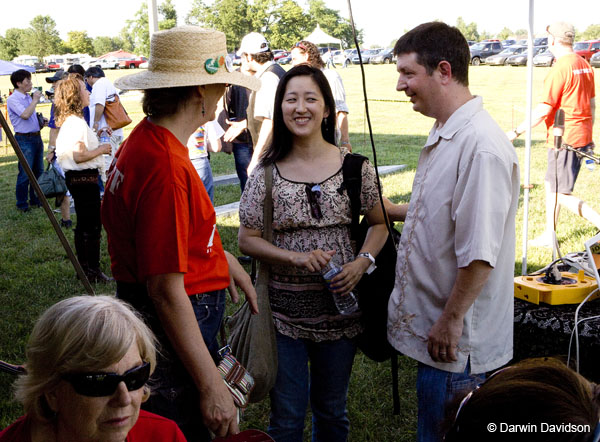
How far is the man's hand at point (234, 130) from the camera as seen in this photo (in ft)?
20.7

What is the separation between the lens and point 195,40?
77.3 inches

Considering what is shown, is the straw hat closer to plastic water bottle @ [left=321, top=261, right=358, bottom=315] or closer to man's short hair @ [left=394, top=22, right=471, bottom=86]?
man's short hair @ [left=394, top=22, right=471, bottom=86]

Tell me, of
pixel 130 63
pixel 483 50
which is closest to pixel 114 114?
pixel 483 50

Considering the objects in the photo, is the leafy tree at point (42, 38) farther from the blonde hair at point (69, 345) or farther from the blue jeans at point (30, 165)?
the blonde hair at point (69, 345)

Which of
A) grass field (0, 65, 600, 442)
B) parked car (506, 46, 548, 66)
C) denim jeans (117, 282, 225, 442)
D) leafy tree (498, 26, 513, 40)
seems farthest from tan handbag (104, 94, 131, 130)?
leafy tree (498, 26, 513, 40)

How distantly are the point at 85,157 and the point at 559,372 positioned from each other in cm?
519

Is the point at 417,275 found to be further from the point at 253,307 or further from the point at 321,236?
the point at 253,307

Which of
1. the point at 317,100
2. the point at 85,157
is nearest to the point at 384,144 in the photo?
the point at 85,157

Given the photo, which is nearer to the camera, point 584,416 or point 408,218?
point 584,416

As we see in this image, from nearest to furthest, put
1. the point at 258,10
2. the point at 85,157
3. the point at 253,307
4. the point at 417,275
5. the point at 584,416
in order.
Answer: the point at 584,416, the point at 417,275, the point at 253,307, the point at 85,157, the point at 258,10

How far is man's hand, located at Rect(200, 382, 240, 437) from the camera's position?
1807 millimetres

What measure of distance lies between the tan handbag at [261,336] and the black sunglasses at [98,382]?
85 centimetres

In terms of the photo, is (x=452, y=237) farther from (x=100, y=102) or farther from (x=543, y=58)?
(x=543, y=58)

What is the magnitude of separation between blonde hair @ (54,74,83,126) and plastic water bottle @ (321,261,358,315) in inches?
164
